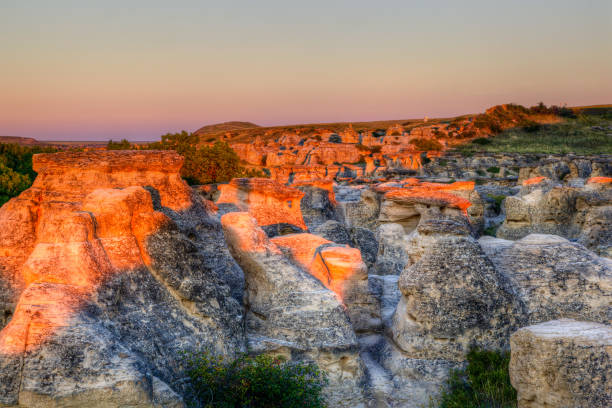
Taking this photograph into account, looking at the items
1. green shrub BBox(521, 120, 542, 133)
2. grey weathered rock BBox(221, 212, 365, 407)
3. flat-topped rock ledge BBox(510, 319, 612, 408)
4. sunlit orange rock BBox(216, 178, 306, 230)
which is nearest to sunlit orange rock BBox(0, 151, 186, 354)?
grey weathered rock BBox(221, 212, 365, 407)

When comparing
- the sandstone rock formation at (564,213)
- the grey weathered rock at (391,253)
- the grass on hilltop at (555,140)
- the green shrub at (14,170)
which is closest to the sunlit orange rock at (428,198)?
the grey weathered rock at (391,253)

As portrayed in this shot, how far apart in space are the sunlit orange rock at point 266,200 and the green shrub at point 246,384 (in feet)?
23.1

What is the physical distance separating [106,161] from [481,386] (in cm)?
718

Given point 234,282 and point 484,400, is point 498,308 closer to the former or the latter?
point 484,400

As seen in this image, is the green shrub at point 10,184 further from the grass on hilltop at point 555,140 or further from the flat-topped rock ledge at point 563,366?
the grass on hilltop at point 555,140

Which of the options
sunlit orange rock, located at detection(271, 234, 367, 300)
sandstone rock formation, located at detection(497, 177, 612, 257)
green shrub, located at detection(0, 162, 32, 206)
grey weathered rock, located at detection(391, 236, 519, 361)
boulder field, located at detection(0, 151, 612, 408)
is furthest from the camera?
green shrub, located at detection(0, 162, 32, 206)

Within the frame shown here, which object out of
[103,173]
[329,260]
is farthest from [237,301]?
[103,173]

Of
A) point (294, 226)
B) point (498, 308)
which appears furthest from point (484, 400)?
point (294, 226)

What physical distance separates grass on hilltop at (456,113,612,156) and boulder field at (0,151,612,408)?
54547 millimetres

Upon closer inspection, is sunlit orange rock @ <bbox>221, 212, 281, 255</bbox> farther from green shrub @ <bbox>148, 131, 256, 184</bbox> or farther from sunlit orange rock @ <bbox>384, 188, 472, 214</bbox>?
green shrub @ <bbox>148, 131, 256, 184</bbox>

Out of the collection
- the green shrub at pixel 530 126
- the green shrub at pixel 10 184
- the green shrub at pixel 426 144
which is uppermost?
the green shrub at pixel 530 126

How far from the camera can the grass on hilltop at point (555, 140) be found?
6450 cm

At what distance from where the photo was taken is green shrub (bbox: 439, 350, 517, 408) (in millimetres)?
7906

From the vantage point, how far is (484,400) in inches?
314
